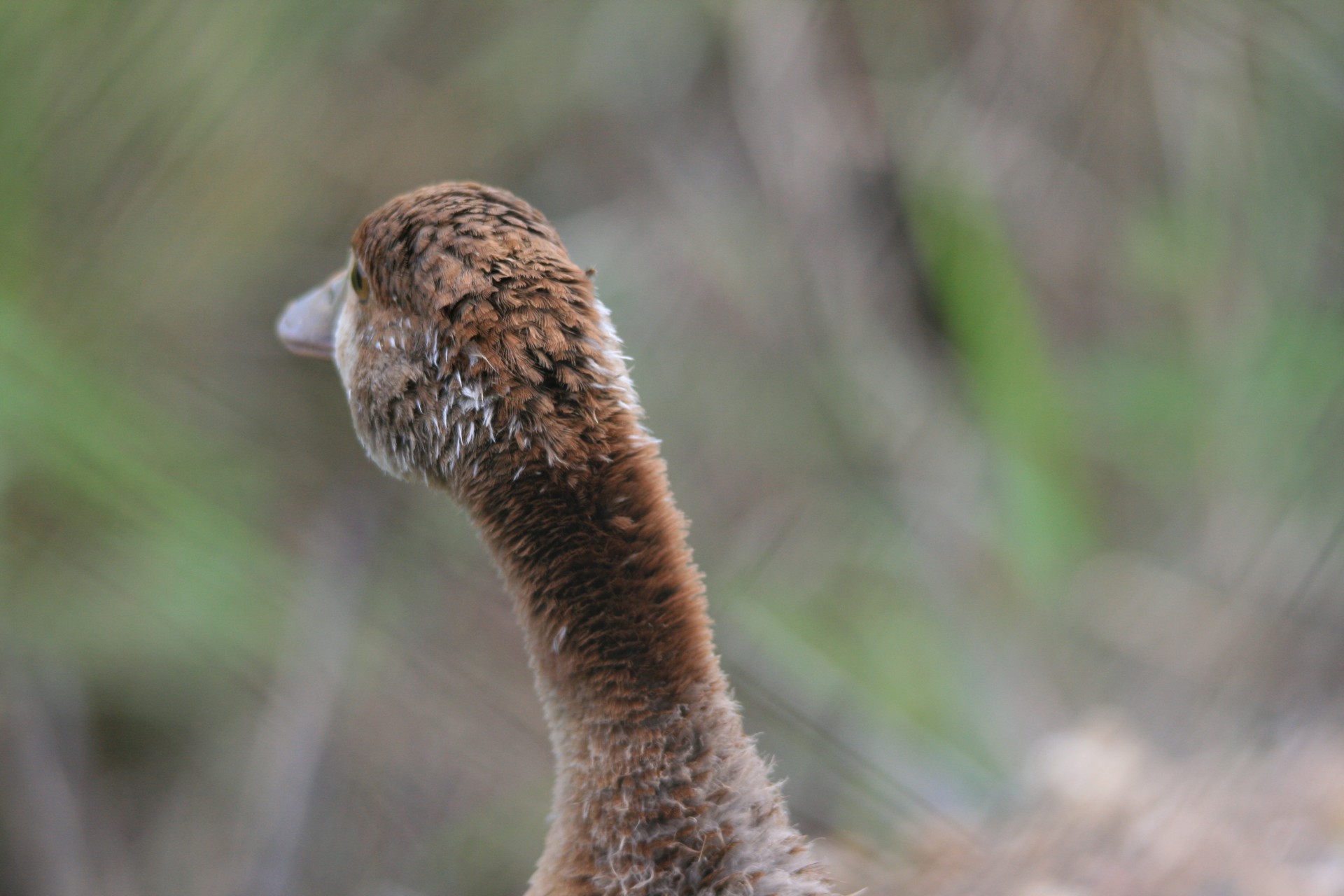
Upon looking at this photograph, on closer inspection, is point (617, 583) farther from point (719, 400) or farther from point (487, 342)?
point (719, 400)

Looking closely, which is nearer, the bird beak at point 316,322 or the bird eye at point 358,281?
the bird eye at point 358,281

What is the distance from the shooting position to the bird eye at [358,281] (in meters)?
1.52

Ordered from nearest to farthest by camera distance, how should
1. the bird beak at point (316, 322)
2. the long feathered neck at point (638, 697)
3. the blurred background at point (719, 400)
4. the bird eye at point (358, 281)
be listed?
1. the long feathered neck at point (638, 697)
2. the bird eye at point (358, 281)
3. the bird beak at point (316, 322)
4. the blurred background at point (719, 400)

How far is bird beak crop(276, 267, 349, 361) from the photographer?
66.4 inches

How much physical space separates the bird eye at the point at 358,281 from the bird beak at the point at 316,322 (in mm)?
109

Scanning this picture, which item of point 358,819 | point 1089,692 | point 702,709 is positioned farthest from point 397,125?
point 1089,692

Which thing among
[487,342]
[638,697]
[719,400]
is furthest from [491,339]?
[719,400]

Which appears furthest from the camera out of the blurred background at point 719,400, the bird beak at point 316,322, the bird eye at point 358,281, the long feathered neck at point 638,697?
the blurred background at point 719,400

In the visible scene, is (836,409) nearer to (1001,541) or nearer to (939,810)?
(1001,541)

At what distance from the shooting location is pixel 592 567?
129cm

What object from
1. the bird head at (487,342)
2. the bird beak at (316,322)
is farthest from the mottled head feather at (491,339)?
the bird beak at (316,322)

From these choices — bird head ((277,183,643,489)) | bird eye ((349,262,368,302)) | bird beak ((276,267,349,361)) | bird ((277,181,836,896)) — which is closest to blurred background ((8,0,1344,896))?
bird beak ((276,267,349,361))

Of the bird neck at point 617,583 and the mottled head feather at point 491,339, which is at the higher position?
the mottled head feather at point 491,339

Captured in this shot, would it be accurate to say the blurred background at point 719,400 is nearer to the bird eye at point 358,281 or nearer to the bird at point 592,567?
the bird eye at point 358,281
